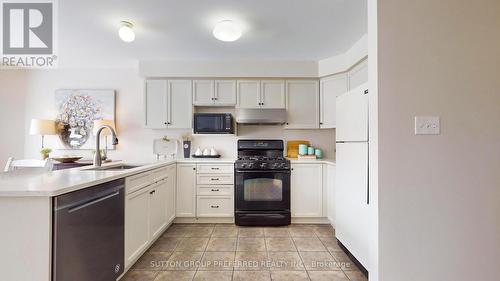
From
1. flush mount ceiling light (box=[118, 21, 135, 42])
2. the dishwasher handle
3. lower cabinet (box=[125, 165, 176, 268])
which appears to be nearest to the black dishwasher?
the dishwasher handle

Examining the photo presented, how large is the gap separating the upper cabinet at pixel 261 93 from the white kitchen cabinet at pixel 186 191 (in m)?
1.23

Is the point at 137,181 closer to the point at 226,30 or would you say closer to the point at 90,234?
the point at 90,234

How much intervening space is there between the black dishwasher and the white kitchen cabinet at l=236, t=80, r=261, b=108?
7.06ft

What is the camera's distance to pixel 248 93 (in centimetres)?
351

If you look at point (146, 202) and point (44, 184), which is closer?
point (44, 184)

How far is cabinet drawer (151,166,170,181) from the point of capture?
7.97 feet

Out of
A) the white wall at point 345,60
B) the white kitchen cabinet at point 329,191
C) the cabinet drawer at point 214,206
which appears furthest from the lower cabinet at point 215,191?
the white wall at point 345,60

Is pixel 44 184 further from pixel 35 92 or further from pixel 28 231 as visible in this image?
pixel 35 92

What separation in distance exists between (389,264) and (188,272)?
61.8 inches

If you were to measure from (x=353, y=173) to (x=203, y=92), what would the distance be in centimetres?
243

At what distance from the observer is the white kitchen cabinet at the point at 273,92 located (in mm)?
3506

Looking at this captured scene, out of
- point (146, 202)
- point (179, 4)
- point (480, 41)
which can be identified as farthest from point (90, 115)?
point (480, 41)

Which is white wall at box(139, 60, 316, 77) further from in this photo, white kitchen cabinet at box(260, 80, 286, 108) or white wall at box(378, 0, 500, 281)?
white wall at box(378, 0, 500, 281)

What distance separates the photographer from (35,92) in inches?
149
